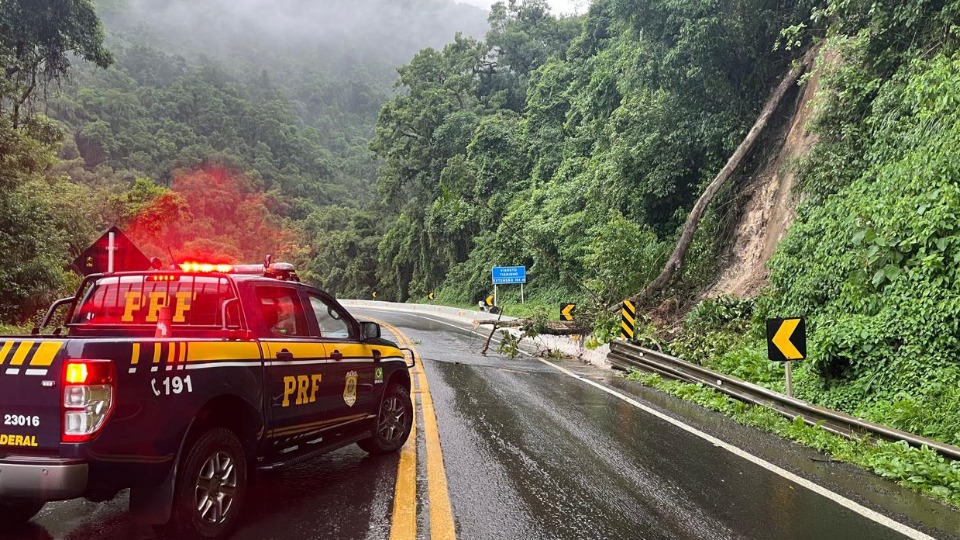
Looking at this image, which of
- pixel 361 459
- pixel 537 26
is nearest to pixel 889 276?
pixel 361 459

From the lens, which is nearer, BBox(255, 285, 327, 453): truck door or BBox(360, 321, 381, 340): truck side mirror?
BBox(255, 285, 327, 453): truck door

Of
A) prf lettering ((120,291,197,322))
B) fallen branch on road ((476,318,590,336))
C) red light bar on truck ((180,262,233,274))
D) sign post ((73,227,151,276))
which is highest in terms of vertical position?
sign post ((73,227,151,276))

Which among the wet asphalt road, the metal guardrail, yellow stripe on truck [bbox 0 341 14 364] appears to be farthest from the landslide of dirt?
yellow stripe on truck [bbox 0 341 14 364]

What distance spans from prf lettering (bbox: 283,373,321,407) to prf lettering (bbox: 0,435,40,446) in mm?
1525

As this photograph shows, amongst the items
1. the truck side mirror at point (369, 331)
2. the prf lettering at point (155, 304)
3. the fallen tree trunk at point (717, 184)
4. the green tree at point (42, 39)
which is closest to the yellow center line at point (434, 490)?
the truck side mirror at point (369, 331)

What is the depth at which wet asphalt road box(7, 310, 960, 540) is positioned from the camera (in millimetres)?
3975

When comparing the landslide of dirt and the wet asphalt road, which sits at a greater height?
the landslide of dirt

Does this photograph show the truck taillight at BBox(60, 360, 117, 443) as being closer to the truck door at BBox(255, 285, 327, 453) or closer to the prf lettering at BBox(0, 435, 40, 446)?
the prf lettering at BBox(0, 435, 40, 446)

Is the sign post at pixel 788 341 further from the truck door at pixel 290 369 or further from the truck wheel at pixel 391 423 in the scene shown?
the truck door at pixel 290 369

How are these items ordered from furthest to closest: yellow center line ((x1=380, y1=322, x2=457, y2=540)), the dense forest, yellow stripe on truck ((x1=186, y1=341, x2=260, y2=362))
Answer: the dense forest, yellow center line ((x1=380, y1=322, x2=457, y2=540)), yellow stripe on truck ((x1=186, y1=341, x2=260, y2=362))

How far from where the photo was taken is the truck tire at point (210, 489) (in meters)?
3.48

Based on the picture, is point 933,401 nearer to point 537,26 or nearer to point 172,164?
point 537,26

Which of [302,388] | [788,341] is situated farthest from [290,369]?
[788,341]

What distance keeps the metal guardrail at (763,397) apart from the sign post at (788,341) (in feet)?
1.23
